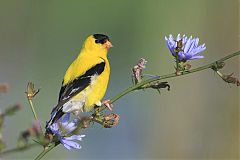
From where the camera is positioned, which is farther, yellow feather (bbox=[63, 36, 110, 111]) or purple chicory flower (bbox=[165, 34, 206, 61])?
yellow feather (bbox=[63, 36, 110, 111])

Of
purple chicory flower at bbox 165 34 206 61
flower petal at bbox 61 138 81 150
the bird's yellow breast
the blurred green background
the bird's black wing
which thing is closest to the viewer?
flower petal at bbox 61 138 81 150

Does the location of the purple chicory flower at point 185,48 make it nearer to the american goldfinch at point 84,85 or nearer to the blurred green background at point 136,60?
the american goldfinch at point 84,85

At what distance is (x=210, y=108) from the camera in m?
4.61

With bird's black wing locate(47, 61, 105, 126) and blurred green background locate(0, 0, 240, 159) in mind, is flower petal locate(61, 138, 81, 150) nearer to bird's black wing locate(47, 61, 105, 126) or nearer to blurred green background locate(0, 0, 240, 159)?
bird's black wing locate(47, 61, 105, 126)

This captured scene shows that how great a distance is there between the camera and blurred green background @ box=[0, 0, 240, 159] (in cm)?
425

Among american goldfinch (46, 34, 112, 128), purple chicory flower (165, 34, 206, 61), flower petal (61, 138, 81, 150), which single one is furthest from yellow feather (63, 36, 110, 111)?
flower petal (61, 138, 81, 150)

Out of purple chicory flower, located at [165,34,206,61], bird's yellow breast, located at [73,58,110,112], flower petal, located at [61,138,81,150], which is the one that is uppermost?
purple chicory flower, located at [165,34,206,61]

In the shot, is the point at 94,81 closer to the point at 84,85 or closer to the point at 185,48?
the point at 84,85

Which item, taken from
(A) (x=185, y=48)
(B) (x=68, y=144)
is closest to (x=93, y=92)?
(A) (x=185, y=48)

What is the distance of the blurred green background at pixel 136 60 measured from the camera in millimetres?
4254

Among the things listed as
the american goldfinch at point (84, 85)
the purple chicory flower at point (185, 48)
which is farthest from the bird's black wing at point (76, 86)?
the purple chicory flower at point (185, 48)

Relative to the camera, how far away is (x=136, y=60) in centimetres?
547

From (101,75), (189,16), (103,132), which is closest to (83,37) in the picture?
(189,16)

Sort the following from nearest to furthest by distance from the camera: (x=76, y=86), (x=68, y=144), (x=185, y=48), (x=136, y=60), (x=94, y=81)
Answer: (x=68, y=144) < (x=185, y=48) < (x=76, y=86) < (x=94, y=81) < (x=136, y=60)
